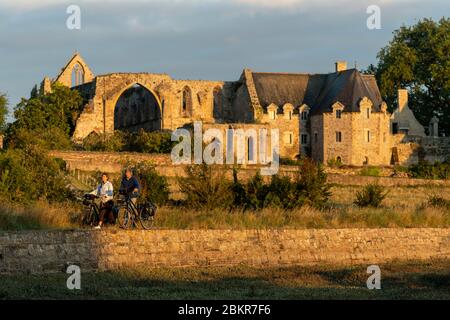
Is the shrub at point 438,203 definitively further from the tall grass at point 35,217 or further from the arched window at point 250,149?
the arched window at point 250,149

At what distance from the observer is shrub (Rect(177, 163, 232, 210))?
124ft

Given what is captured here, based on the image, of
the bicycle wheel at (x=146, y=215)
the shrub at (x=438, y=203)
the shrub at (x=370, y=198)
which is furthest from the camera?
the shrub at (x=370, y=198)

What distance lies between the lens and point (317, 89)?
248 ft

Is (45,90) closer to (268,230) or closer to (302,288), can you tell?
(268,230)

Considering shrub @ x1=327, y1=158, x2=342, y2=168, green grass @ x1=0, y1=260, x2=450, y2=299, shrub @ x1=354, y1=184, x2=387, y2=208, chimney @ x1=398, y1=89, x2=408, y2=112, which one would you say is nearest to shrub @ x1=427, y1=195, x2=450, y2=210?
shrub @ x1=354, y1=184, x2=387, y2=208

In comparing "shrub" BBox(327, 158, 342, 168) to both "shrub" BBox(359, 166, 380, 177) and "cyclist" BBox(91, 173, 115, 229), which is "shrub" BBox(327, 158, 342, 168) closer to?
"shrub" BBox(359, 166, 380, 177)

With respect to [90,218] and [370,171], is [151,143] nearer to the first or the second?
[370,171]

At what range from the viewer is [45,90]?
77000 millimetres

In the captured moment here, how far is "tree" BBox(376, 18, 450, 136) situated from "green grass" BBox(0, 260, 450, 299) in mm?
53490

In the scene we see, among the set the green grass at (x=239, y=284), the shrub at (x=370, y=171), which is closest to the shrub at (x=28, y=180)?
the green grass at (x=239, y=284)

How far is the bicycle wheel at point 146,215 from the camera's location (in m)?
29.8

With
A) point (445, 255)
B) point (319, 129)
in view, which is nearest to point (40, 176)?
point (445, 255)

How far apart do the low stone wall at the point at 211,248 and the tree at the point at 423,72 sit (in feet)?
160
